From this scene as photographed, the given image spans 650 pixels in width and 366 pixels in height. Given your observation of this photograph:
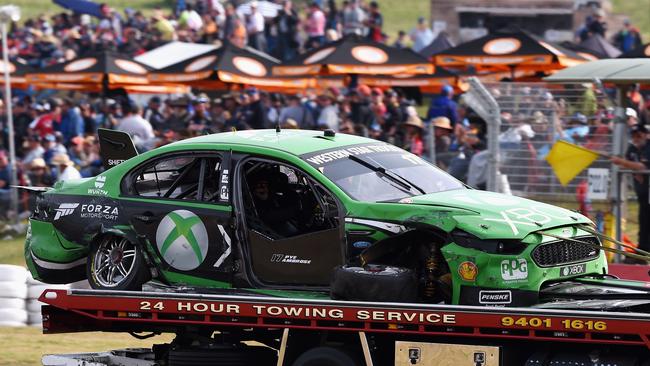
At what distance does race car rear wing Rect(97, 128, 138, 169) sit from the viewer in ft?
36.5

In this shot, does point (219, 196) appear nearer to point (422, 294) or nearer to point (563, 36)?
point (422, 294)

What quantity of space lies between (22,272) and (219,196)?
5143 millimetres

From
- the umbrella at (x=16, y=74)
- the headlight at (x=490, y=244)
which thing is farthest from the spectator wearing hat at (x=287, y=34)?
the headlight at (x=490, y=244)

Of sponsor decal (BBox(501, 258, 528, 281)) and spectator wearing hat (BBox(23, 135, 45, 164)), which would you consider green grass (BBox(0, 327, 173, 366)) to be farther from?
spectator wearing hat (BBox(23, 135, 45, 164))

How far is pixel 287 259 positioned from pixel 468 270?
1.42m

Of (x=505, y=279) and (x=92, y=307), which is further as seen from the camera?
(x=92, y=307)

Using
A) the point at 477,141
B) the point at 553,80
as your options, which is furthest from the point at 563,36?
the point at 553,80

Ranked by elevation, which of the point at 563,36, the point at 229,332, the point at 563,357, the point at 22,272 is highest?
the point at 563,357

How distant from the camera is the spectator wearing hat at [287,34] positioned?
30.4 metres

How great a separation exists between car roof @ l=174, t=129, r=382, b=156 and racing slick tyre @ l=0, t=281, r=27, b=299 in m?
4.67

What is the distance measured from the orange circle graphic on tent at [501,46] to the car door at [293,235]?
11.8 meters

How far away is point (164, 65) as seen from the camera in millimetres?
25375

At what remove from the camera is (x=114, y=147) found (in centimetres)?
1118

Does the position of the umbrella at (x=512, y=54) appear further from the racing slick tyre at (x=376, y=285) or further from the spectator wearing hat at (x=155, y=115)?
the racing slick tyre at (x=376, y=285)
